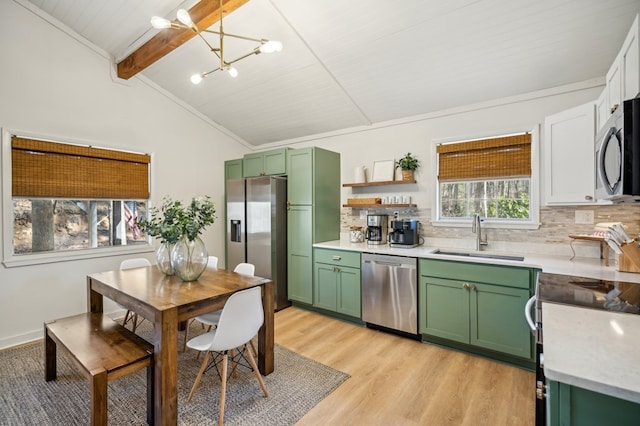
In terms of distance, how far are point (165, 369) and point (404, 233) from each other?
2536 mm

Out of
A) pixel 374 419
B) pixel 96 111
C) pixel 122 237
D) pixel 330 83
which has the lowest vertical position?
pixel 374 419

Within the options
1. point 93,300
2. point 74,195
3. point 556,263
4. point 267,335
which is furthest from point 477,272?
point 74,195

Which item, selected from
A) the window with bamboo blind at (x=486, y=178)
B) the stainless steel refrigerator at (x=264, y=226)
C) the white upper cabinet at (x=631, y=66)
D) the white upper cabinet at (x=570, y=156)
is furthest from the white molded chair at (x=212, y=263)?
the white upper cabinet at (x=631, y=66)

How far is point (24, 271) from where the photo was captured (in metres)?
3.03

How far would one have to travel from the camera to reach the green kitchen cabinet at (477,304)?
2.42 metres

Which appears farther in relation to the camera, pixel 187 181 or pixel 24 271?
pixel 187 181

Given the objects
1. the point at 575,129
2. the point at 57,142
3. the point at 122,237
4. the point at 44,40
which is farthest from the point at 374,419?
the point at 44,40

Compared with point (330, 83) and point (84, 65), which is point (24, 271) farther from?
point (330, 83)

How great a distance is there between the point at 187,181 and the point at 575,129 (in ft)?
14.5

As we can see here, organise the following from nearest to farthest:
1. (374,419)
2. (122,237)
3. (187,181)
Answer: (374,419) → (122,237) → (187,181)

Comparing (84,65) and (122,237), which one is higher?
(84,65)

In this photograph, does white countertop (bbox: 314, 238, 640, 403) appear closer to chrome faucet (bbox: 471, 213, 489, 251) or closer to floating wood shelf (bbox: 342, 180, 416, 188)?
chrome faucet (bbox: 471, 213, 489, 251)

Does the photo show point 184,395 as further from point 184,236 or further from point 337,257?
point 337,257

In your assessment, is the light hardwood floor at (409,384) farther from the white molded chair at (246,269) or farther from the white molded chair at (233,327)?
the white molded chair at (246,269)
